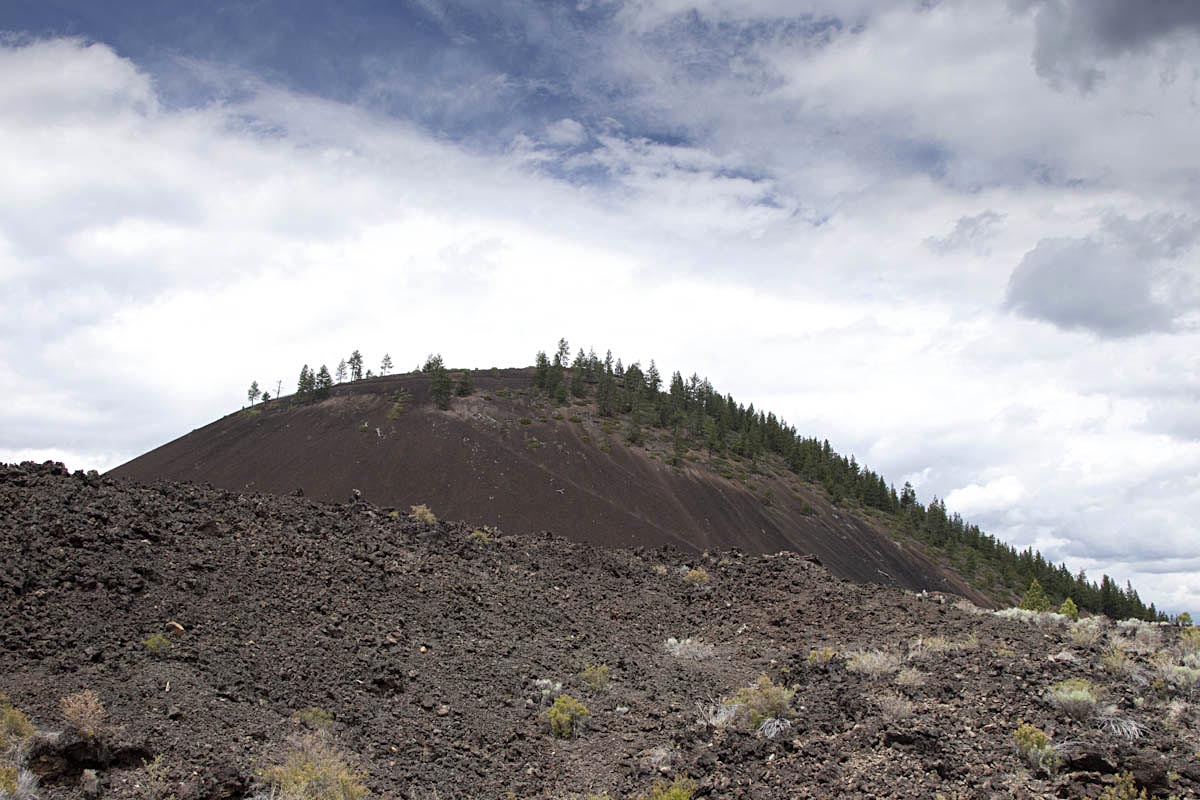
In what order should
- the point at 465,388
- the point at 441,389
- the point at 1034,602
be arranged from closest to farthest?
the point at 1034,602 < the point at 441,389 < the point at 465,388

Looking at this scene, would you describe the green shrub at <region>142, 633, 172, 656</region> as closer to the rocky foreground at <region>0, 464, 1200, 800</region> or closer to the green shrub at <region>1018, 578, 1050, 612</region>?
the rocky foreground at <region>0, 464, 1200, 800</region>

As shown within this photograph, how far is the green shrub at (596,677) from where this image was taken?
45.9 feet

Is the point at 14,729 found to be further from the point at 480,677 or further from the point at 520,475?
the point at 520,475

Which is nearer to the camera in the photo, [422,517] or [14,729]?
[14,729]

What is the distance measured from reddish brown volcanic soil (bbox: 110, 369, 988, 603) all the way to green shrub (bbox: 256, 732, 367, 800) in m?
35.3

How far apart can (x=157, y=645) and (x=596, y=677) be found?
6.95 metres

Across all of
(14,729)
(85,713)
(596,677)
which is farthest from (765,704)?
(14,729)

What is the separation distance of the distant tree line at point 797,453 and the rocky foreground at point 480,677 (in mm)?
45352

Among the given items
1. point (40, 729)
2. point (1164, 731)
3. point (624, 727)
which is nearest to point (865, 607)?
point (624, 727)

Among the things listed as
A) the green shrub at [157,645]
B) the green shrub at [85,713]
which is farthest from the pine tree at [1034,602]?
the green shrub at [85,713]

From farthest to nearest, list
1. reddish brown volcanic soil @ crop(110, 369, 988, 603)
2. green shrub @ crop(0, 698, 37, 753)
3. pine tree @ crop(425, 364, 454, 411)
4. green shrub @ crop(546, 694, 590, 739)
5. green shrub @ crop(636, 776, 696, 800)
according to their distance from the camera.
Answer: pine tree @ crop(425, 364, 454, 411) → reddish brown volcanic soil @ crop(110, 369, 988, 603) → green shrub @ crop(546, 694, 590, 739) → green shrub @ crop(636, 776, 696, 800) → green shrub @ crop(0, 698, 37, 753)

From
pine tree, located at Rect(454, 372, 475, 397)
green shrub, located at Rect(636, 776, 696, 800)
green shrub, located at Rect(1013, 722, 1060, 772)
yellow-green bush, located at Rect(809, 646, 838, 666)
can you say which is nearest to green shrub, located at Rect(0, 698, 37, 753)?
green shrub, located at Rect(636, 776, 696, 800)

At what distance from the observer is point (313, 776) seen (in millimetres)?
9289

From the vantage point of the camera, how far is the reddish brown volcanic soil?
48.9 meters
